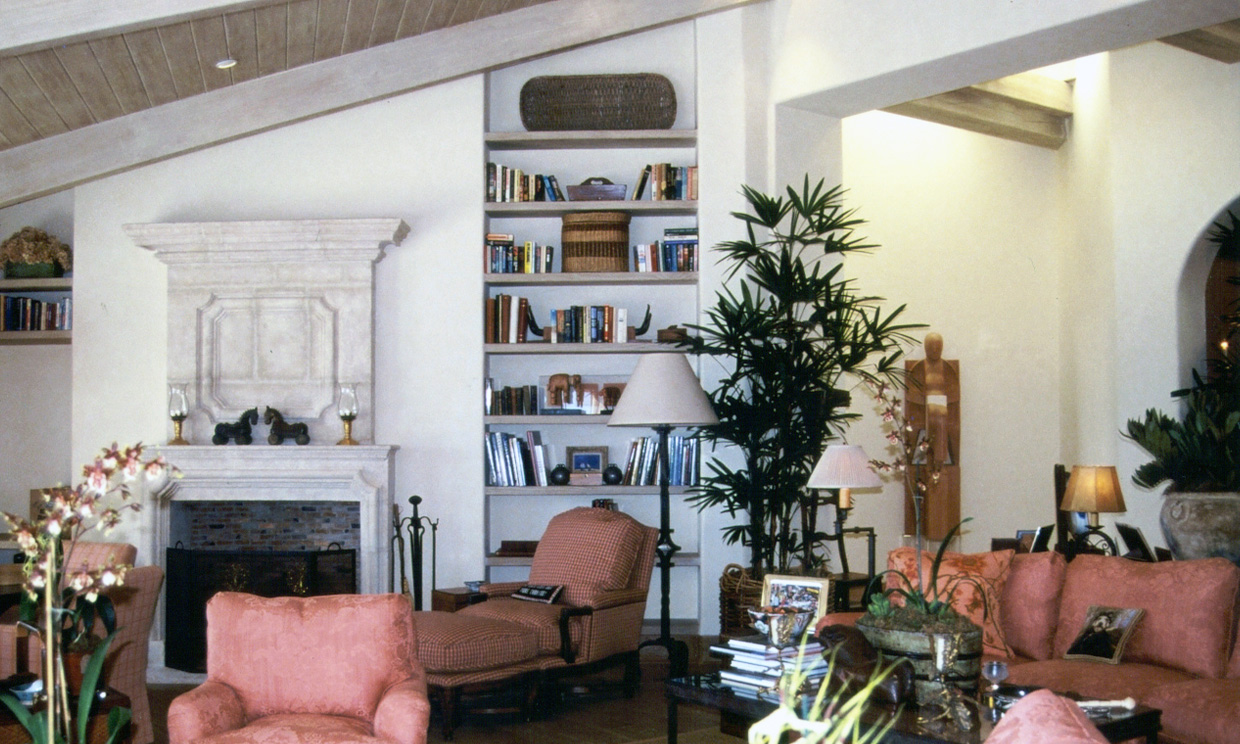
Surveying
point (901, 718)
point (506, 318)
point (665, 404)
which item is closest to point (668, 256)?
point (506, 318)

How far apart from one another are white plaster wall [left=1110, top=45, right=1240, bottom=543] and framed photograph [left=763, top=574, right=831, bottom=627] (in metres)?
4.29

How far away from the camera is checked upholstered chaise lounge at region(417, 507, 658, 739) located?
5098 millimetres

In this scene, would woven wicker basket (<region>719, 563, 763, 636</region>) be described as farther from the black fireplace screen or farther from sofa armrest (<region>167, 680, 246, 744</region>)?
sofa armrest (<region>167, 680, 246, 744</region>)

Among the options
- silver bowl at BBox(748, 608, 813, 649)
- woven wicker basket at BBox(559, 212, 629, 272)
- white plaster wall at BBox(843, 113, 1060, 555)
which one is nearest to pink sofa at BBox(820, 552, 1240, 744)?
silver bowl at BBox(748, 608, 813, 649)

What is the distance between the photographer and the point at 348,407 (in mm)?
6977

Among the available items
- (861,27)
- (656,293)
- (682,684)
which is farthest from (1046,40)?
(682,684)

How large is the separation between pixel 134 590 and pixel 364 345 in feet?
8.08

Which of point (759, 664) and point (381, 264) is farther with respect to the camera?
point (381, 264)

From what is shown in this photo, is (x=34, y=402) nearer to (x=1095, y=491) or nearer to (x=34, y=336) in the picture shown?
(x=34, y=336)

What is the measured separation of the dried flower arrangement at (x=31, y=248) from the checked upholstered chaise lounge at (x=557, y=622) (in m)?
3.75

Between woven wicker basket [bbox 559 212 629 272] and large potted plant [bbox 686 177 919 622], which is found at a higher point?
woven wicker basket [bbox 559 212 629 272]

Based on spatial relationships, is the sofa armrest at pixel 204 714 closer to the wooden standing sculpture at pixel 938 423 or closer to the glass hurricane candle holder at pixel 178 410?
the glass hurricane candle holder at pixel 178 410

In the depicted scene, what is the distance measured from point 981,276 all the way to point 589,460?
3673 millimetres

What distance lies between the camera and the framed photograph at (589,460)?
287 inches
